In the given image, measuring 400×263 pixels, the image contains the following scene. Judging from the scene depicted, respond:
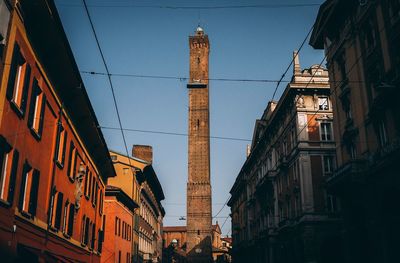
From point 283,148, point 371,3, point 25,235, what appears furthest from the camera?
point 283,148

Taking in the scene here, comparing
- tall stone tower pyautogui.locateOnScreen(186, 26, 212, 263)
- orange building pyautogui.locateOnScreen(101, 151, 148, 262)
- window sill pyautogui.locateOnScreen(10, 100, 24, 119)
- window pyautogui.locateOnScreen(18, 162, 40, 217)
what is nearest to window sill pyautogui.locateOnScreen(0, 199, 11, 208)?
window pyautogui.locateOnScreen(18, 162, 40, 217)

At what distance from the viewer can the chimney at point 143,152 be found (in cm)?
5828

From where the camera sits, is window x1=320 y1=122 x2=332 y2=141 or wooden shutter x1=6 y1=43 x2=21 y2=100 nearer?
wooden shutter x1=6 y1=43 x2=21 y2=100

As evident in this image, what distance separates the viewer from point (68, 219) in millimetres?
18500

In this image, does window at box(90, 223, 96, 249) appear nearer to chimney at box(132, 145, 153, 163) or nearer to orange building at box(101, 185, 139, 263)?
orange building at box(101, 185, 139, 263)

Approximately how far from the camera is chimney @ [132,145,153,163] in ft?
191

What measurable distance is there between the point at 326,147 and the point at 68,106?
2019cm

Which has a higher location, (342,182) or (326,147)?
(326,147)

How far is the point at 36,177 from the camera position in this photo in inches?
531

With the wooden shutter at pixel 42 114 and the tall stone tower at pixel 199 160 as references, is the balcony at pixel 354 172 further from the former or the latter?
the tall stone tower at pixel 199 160

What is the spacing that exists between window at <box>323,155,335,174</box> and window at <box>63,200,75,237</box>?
19203 mm

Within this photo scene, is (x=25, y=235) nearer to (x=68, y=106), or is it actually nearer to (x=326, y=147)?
(x=68, y=106)

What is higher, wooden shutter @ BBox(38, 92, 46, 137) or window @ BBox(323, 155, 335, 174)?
window @ BBox(323, 155, 335, 174)

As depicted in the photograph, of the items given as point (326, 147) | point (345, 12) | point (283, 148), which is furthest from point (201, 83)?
point (345, 12)
